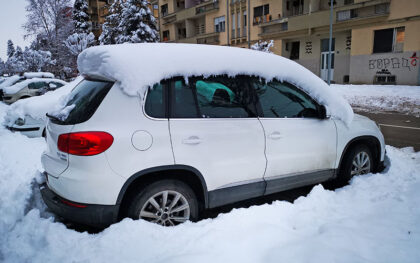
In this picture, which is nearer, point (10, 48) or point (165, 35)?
point (165, 35)

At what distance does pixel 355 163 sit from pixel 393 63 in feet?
66.9

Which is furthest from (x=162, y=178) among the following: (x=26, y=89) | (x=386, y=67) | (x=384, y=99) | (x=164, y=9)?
(x=164, y=9)

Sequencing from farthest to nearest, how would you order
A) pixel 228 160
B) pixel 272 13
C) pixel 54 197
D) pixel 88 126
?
1. pixel 272 13
2. pixel 228 160
3. pixel 54 197
4. pixel 88 126

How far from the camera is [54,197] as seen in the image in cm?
286

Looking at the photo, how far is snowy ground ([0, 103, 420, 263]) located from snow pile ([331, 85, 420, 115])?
1075cm

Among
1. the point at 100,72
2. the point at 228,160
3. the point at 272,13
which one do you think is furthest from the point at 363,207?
the point at 272,13

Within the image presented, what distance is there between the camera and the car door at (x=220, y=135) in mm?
2908

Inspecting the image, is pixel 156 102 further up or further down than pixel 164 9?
further down

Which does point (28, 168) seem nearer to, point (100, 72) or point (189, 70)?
point (100, 72)

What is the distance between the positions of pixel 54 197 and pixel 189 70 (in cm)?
178

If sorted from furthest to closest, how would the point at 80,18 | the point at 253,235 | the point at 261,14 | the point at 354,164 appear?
the point at 80,18, the point at 261,14, the point at 354,164, the point at 253,235

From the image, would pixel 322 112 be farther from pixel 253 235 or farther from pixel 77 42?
pixel 77 42

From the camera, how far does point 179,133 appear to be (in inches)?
112

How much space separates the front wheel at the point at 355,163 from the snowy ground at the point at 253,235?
485 millimetres
